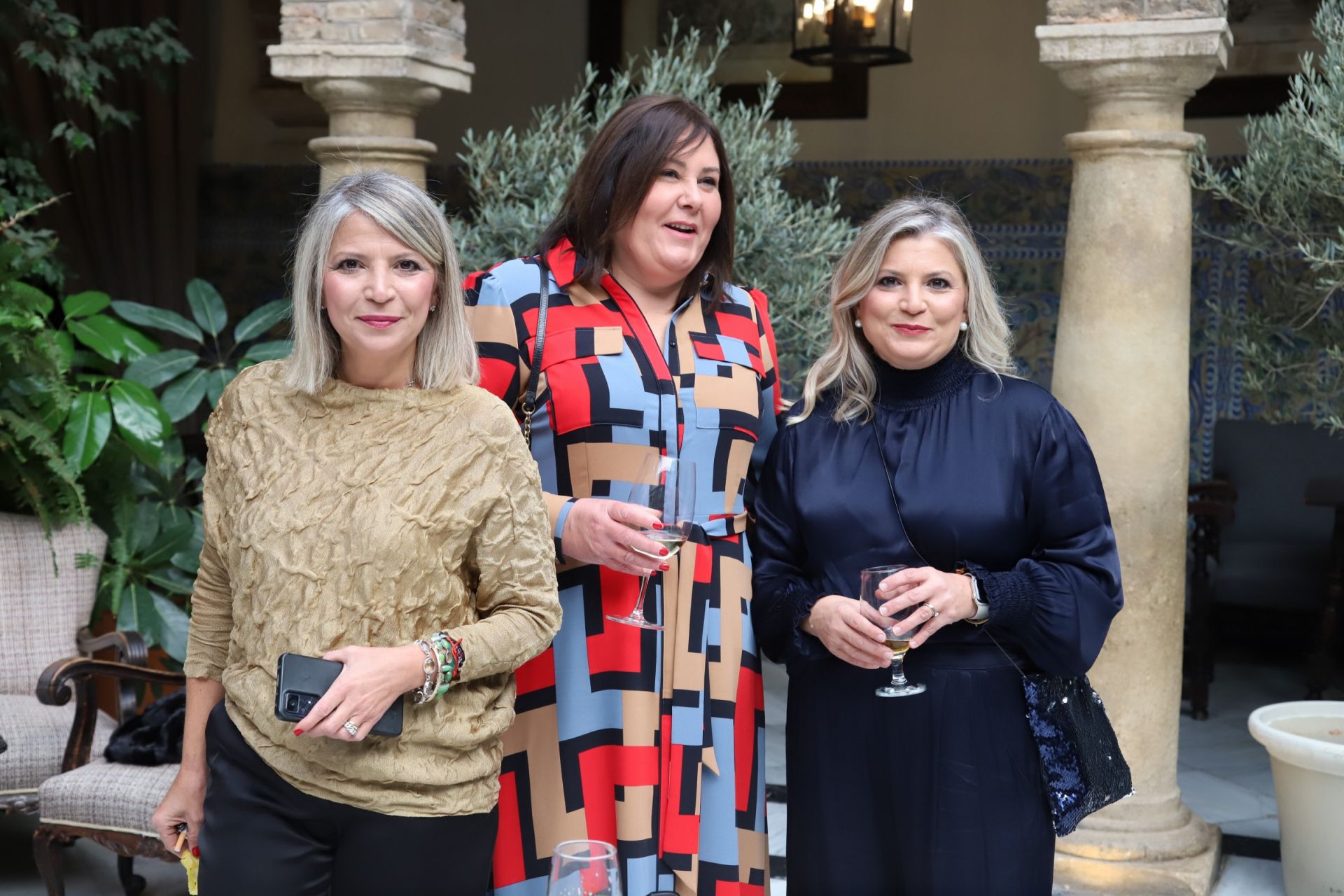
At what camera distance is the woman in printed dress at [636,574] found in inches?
89.6

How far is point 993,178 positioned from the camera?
776cm

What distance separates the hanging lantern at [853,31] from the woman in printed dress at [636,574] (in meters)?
3.81

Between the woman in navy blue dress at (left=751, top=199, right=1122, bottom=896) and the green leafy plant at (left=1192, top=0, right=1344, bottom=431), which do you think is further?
the green leafy plant at (left=1192, top=0, right=1344, bottom=431)

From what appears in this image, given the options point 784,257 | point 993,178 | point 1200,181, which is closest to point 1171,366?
point 784,257

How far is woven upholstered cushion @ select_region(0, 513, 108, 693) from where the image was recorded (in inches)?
180

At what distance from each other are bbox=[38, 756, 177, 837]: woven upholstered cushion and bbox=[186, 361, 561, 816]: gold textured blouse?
2.02 m

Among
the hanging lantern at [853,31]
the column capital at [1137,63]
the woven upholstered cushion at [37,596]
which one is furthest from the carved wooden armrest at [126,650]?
the hanging lantern at [853,31]

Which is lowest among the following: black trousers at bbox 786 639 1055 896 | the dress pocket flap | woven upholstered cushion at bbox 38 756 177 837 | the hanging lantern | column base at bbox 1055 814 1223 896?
column base at bbox 1055 814 1223 896

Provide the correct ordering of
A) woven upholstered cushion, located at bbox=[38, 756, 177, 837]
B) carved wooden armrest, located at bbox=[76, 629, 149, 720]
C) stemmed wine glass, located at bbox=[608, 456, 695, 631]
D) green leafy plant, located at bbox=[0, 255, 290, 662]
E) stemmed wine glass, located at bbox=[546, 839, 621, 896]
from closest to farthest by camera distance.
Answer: stemmed wine glass, located at bbox=[546, 839, 621, 896] → stemmed wine glass, located at bbox=[608, 456, 695, 631] → woven upholstered cushion, located at bbox=[38, 756, 177, 837] → carved wooden armrest, located at bbox=[76, 629, 149, 720] → green leafy plant, located at bbox=[0, 255, 290, 662]

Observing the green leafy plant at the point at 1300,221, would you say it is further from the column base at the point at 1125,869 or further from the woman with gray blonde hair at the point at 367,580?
the woman with gray blonde hair at the point at 367,580

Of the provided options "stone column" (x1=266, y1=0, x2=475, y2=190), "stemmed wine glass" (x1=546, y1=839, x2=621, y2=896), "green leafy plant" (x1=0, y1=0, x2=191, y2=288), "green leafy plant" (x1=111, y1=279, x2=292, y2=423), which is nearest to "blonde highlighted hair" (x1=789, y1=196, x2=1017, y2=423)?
"stemmed wine glass" (x1=546, y1=839, x2=621, y2=896)

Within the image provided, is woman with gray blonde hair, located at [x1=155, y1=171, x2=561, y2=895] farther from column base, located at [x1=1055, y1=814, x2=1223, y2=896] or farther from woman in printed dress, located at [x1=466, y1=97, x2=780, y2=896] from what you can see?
column base, located at [x1=1055, y1=814, x2=1223, y2=896]

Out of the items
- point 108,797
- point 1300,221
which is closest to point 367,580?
point 108,797

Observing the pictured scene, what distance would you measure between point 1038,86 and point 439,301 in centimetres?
626
